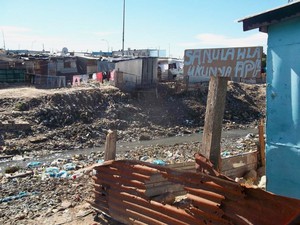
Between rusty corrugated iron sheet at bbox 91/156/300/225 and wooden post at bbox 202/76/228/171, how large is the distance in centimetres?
29

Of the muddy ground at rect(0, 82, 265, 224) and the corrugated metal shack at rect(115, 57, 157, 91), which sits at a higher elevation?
the corrugated metal shack at rect(115, 57, 157, 91)

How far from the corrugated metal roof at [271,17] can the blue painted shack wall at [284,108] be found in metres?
0.10

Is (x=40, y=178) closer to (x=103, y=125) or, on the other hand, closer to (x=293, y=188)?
(x=293, y=188)

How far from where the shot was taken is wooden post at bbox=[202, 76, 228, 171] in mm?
4581

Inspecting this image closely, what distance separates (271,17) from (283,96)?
111 centimetres

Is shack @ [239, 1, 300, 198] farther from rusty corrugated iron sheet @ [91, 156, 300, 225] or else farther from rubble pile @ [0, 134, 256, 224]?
rubble pile @ [0, 134, 256, 224]

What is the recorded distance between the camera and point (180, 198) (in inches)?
290

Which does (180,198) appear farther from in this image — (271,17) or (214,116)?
(271,17)

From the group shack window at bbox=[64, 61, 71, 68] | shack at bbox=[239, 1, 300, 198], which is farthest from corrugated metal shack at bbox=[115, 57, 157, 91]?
shack at bbox=[239, 1, 300, 198]

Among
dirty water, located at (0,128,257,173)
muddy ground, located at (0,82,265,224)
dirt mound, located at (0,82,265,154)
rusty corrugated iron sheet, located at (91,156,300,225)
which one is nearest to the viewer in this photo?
rusty corrugated iron sheet, located at (91,156,300,225)

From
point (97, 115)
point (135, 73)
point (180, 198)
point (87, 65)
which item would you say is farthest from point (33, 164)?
point (87, 65)

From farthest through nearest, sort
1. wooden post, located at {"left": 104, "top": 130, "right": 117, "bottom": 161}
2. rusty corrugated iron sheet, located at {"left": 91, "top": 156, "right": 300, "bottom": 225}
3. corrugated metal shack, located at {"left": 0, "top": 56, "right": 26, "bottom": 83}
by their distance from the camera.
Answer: corrugated metal shack, located at {"left": 0, "top": 56, "right": 26, "bottom": 83} < wooden post, located at {"left": 104, "top": 130, "right": 117, "bottom": 161} < rusty corrugated iron sheet, located at {"left": 91, "top": 156, "right": 300, "bottom": 225}

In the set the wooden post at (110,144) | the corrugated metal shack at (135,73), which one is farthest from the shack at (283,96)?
the corrugated metal shack at (135,73)

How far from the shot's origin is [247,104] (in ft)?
116
